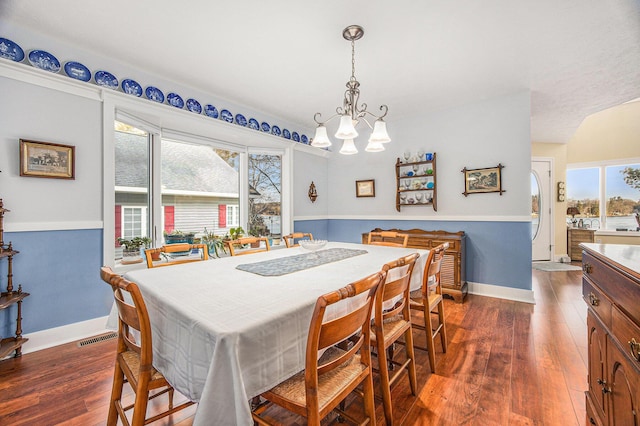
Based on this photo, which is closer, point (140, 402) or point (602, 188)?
point (140, 402)

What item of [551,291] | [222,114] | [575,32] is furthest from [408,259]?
[551,291]

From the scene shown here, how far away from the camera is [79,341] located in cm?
245

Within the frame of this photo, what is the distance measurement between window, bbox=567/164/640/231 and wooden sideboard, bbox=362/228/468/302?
4347 millimetres

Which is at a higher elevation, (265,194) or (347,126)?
(347,126)

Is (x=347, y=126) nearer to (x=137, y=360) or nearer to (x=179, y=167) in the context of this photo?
(x=137, y=360)

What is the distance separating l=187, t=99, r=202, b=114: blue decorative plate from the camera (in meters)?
3.23

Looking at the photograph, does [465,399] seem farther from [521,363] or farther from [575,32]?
[575,32]

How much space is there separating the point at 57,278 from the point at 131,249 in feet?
1.97

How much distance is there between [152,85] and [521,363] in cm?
421

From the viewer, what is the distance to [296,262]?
2006 mm

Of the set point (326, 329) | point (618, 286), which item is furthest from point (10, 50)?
point (618, 286)

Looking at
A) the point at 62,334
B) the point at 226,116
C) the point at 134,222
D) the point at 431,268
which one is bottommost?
the point at 62,334

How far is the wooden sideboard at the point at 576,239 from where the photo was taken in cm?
569

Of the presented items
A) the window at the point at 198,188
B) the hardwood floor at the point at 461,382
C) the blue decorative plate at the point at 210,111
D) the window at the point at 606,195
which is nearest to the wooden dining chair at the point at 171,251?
the window at the point at 198,188
